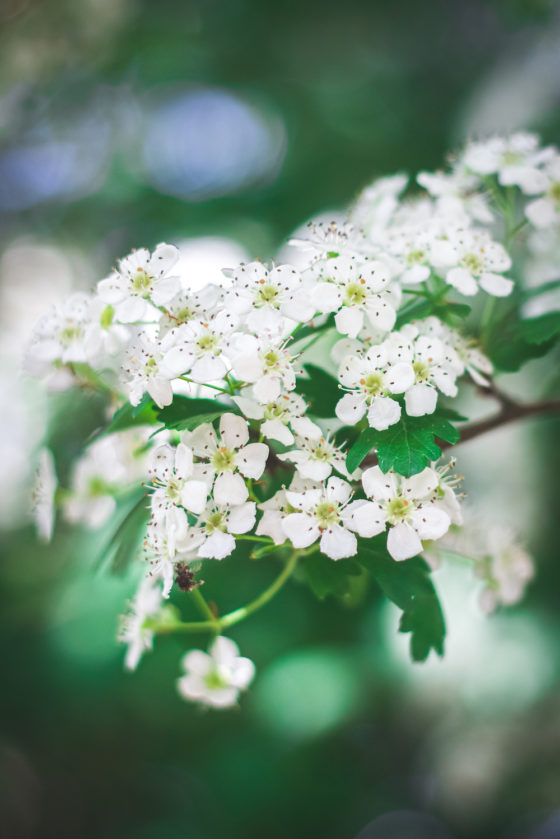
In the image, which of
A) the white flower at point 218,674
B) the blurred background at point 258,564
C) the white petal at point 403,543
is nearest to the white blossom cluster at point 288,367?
the white petal at point 403,543

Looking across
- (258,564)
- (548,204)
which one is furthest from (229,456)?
(258,564)

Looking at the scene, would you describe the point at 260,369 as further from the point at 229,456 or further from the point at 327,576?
the point at 327,576

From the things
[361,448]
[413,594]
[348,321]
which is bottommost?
[413,594]

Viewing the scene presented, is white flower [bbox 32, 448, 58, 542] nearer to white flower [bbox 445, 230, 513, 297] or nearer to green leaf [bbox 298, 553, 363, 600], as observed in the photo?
green leaf [bbox 298, 553, 363, 600]

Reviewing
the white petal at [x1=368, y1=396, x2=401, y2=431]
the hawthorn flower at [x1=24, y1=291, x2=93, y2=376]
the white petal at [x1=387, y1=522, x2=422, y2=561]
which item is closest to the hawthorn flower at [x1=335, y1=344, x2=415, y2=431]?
the white petal at [x1=368, y1=396, x2=401, y2=431]

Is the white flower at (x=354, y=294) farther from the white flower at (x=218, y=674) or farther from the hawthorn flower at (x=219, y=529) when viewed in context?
the white flower at (x=218, y=674)

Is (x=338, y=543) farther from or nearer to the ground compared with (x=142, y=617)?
nearer to the ground

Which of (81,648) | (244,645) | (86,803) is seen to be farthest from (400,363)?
(86,803)
